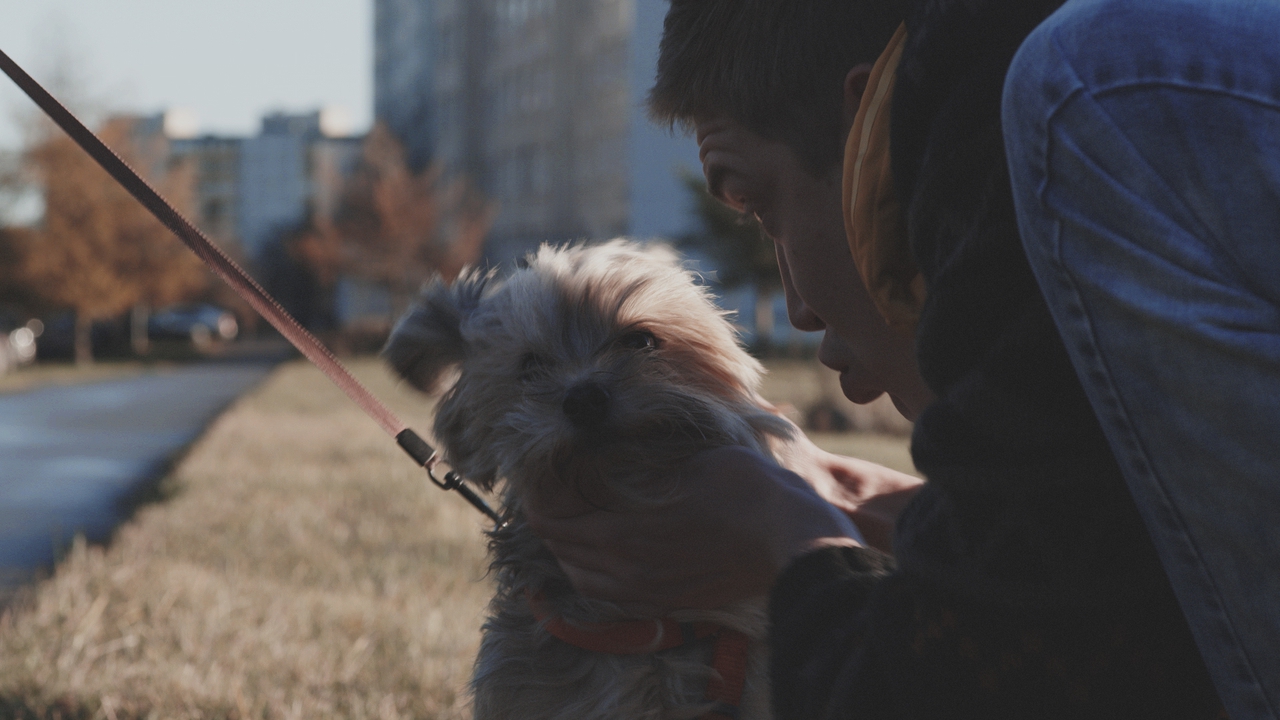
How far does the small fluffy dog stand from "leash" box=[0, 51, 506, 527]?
15 cm

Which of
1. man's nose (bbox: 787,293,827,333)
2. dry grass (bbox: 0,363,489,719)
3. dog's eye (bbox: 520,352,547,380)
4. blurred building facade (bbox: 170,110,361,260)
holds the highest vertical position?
man's nose (bbox: 787,293,827,333)

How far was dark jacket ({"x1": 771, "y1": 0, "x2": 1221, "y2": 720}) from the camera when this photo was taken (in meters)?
1.17

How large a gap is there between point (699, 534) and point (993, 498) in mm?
908

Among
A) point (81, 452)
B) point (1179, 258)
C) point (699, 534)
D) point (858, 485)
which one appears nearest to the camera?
point (1179, 258)

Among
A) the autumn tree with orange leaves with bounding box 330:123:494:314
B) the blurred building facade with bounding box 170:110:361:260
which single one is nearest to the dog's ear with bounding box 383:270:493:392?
the autumn tree with orange leaves with bounding box 330:123:494:314

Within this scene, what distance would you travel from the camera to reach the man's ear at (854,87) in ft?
5.32

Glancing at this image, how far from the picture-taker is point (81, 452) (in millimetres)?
12125

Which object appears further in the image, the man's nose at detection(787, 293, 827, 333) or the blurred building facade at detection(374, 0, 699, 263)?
the blurred building facade at detection(374, 0, 699, 263)

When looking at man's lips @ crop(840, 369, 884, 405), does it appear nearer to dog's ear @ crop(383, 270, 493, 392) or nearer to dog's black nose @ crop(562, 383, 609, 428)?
dog's black nose @ crop(562, 383, 609, 428)

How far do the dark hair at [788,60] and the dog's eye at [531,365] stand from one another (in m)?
0.90

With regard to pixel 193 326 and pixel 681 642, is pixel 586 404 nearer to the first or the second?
pixel 681 642

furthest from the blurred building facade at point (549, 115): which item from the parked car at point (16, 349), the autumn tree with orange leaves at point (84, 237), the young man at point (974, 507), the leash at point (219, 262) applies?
the young man at point (974, 507)

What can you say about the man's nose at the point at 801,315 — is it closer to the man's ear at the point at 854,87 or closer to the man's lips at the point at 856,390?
the man's lips at the point at 856,390

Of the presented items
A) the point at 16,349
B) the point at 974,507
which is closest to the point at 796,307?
the point at 974,507
